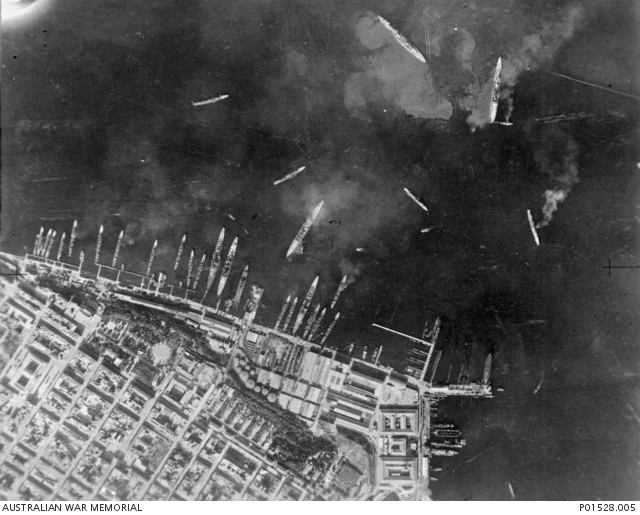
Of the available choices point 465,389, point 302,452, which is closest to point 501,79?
point 465,389

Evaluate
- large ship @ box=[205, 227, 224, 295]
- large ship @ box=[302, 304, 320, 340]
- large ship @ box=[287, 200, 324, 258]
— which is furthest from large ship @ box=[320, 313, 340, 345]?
large ship @ box=[205, 227, 224, 295]

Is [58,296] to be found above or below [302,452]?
above

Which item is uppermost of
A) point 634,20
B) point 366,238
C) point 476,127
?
point 634,20

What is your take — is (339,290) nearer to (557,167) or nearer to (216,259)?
(216,259)

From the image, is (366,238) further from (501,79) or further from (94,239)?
(94,239)

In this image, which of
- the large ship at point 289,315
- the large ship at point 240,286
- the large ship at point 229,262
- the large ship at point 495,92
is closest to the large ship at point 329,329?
the large ship at point 289,315
